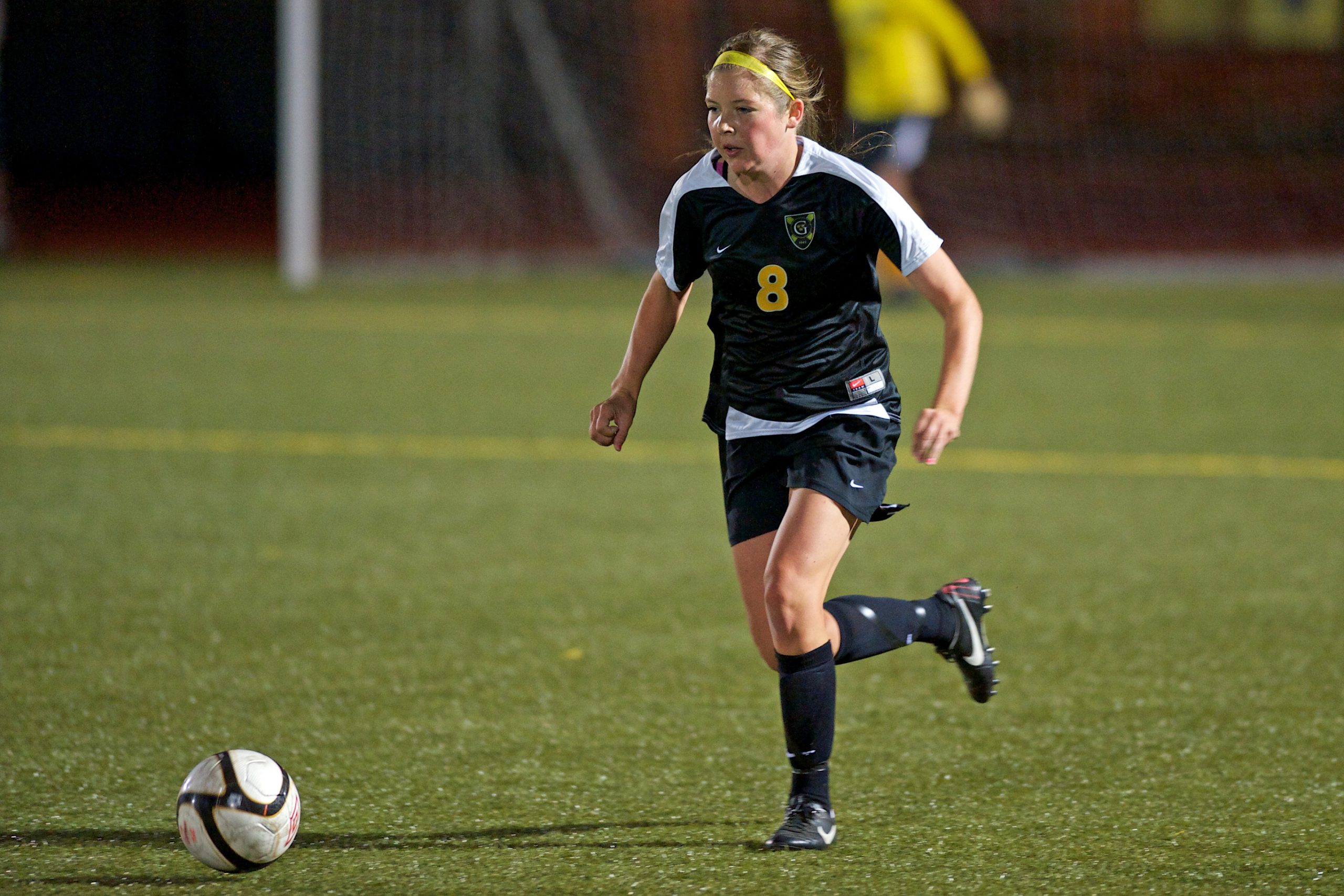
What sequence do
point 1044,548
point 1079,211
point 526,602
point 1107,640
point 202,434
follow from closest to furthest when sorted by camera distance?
point 1107,640 < point 526,602 < point 1044,548 < point 202,434 < point 1079,211

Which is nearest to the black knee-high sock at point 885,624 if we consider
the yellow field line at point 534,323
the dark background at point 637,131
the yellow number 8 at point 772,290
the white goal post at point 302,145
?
the yellow number 8 at point 772,290

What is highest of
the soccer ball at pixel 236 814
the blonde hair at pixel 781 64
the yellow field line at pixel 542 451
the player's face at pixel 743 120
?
the blonde hair at pixel 781 64

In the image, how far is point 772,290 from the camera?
11.4 ft

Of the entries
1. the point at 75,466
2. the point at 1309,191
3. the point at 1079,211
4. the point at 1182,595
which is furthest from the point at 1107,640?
the point at 1309,191

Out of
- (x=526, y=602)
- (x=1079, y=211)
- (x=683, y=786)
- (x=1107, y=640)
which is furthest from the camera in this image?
(x=1079, y=211)

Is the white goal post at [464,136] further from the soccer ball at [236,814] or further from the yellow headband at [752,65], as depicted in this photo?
the soccer ball at [236,814]

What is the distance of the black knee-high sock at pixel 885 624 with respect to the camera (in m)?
3.62

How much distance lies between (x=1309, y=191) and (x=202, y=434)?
1312 cm

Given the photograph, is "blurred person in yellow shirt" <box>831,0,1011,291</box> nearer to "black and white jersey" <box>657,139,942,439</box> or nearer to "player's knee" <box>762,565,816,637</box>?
"black and white jersey" <box>657,139,942,439</box>

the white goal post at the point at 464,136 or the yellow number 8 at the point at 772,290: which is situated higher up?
the yellow number 8 at the point at 772,290

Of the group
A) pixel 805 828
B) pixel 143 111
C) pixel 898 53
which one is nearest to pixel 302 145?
pixel 898 53

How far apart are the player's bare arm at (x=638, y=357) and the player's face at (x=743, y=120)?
1.22 feet

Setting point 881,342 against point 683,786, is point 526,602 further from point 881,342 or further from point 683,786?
point 881,342

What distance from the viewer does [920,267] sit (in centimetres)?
341
